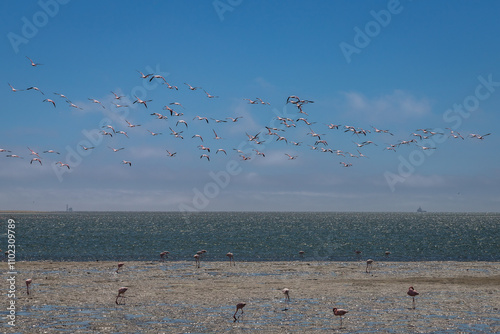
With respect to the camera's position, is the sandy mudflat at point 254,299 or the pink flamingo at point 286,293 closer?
the sandy mudflat at point 254,299

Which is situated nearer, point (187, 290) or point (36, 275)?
point (187, 290)

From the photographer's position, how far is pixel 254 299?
31.9m

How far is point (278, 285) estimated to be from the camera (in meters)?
38.0

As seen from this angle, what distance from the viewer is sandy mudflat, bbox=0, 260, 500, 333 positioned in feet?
81.6

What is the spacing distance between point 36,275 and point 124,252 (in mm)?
27726

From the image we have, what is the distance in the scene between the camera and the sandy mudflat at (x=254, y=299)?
24859mm

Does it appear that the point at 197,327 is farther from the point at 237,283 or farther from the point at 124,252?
the point at 124,252

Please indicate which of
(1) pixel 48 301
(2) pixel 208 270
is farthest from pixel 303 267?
(1) pixel 48 301

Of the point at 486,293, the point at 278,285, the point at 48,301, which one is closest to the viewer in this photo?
the point at 48,301

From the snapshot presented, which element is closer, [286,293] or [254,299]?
[286,293]

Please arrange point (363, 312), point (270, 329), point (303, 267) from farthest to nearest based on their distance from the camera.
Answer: point (303, 267), point (363, 312), point (270, 329)

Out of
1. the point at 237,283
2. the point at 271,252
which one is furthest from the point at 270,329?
the point at 271,252

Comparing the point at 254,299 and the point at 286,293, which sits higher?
the point at 286,293

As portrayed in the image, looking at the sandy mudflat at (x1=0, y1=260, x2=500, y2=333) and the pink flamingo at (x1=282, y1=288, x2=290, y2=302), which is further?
the pink flamingo at (x1=282, y1=288, x2=290, y2=302)
